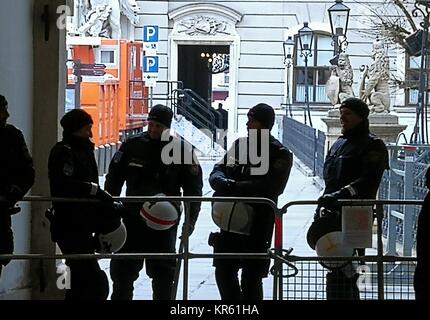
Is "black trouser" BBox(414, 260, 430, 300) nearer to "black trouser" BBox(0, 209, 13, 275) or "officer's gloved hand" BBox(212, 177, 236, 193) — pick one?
"officer's gloved hand" BBox(212, 177, 236, 193)

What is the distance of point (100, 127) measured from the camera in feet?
56.2

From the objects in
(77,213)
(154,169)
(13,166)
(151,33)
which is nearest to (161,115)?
(154,169)

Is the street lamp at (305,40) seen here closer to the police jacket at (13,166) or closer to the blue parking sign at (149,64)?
the blue parking sign at (149,64)

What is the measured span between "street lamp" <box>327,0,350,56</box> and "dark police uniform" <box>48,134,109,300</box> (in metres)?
8.29

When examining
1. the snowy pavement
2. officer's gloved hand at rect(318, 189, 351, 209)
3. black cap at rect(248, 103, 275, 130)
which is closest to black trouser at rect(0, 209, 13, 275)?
the snowy pavement

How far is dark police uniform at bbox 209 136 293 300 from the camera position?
6746 mm

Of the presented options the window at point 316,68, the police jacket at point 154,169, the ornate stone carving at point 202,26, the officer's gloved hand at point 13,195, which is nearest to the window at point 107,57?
the ornate stone carving at point 202,26

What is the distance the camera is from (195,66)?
24.9 meters

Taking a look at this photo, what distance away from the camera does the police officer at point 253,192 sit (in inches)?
265

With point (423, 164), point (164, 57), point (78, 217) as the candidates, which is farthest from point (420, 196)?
point (164, 57)

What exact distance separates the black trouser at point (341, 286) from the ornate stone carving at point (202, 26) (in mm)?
14139

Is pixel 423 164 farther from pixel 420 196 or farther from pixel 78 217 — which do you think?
pixel 78 217

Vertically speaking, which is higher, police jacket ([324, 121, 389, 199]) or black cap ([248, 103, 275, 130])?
black cap ([248, 103, 275, 130])
